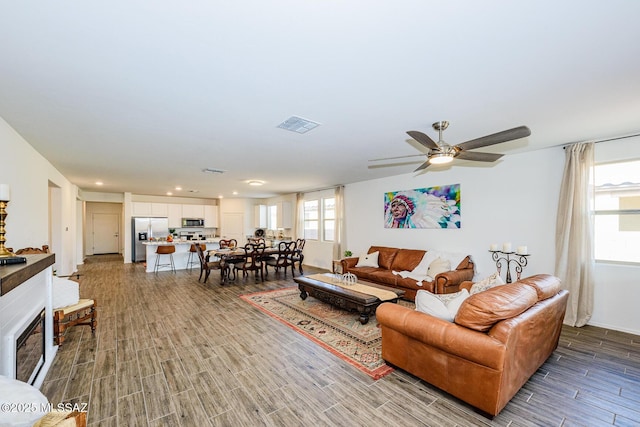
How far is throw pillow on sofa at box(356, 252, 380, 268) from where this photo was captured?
5.96m

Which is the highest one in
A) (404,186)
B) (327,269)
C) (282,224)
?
(404,186)

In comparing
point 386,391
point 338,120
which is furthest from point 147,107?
point 386,391

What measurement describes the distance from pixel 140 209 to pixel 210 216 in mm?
2404

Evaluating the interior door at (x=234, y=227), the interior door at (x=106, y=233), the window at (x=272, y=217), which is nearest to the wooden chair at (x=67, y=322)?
the window at (x=272, y=217)

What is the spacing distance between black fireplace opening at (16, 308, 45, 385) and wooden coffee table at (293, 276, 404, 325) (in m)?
3.13

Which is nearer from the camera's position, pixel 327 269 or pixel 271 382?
pixel 271 382

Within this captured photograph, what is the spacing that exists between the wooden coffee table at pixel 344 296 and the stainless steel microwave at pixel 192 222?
7361 mm

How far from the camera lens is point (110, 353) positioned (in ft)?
9.68

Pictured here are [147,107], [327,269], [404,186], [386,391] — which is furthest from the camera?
[327,269]

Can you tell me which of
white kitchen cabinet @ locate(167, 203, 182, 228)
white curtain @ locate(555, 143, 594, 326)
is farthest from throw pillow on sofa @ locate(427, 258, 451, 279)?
white kitchen cabinet @ locate(167, 203, 182, 228)

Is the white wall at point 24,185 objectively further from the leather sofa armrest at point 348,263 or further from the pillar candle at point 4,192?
the leather sofa armrest at point 348,263

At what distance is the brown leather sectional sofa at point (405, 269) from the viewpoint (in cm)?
442

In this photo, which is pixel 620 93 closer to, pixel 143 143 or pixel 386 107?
pixel 386 107

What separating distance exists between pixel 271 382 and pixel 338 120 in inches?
104
